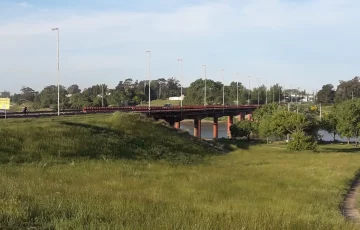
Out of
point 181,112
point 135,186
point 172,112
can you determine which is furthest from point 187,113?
point 135,186

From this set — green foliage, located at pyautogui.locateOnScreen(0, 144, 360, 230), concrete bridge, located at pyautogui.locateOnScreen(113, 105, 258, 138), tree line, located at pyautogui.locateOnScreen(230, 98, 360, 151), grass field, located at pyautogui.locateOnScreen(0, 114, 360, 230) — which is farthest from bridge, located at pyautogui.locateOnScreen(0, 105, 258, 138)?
green foliage, located at pyautogui.locateOnScreen(0, 144, 360, 230)

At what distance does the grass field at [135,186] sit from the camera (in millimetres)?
10625

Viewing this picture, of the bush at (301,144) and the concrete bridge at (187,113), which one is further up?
the concrete bridge at (187,113)

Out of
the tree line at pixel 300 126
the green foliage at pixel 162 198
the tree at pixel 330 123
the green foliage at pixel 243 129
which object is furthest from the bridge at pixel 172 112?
the green foliage at pixel 162 198

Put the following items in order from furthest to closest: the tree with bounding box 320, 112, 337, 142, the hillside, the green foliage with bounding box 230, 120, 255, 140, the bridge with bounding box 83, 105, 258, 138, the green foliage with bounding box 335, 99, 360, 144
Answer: the green foliage with bounding box 230, 120, 255, 140 → the tree with bounding box 320, 112, 337, 142 → the green foliage with bounding box 335, 99, 360, 144 → the bridge with bounding box 83, 105, 258, 138 → the hillside

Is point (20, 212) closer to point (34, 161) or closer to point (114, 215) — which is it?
point (114, 215)

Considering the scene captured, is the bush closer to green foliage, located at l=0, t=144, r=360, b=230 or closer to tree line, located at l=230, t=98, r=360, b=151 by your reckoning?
tree line, located at l=230, t=98, r=360, b=151

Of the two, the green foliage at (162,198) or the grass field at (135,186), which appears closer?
the green foliage at (162,198)

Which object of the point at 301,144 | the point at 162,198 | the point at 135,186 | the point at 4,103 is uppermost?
the point at 4,103

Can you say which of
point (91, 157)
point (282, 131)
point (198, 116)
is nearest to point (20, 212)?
point (91, 157)

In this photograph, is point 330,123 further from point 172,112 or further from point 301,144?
point 172,112

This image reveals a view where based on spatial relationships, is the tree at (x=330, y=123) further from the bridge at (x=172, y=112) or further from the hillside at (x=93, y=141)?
the hillside at (x=93, y=141)

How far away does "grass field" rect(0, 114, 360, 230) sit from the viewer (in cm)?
1062

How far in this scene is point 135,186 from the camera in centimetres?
2123
